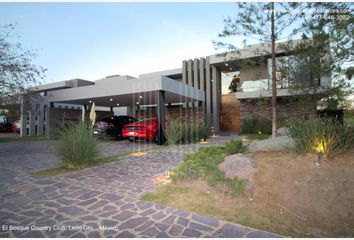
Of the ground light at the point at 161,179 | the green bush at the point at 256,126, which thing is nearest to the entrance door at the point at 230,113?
the green bush at the point at 256,126

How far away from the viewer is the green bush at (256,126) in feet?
49.5

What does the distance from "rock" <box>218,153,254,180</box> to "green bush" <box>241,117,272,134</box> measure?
11957 millimetres

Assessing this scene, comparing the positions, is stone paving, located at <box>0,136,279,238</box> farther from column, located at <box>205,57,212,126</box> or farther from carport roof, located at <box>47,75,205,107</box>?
column, located at <box>205,57,212,126</box>

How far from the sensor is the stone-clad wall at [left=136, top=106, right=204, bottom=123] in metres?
19.2

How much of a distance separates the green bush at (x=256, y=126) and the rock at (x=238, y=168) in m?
12.0

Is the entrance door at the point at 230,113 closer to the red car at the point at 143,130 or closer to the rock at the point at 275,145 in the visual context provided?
the red car at the point at 143,130

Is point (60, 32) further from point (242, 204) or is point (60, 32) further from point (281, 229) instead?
point (281, 229)

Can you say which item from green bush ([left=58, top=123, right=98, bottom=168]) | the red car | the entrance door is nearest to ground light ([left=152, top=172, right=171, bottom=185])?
green bush ([left=58, top=123, right=98, bottom=168])


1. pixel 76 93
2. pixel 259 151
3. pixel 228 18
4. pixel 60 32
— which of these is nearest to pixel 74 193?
pixel 259 151

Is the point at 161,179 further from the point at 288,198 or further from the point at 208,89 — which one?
the point at 208,89

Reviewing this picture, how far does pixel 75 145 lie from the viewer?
5.69m

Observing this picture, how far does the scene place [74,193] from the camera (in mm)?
3830

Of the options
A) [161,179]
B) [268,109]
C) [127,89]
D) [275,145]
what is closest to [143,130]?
[127,89]

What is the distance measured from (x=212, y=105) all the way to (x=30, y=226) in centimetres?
1763
